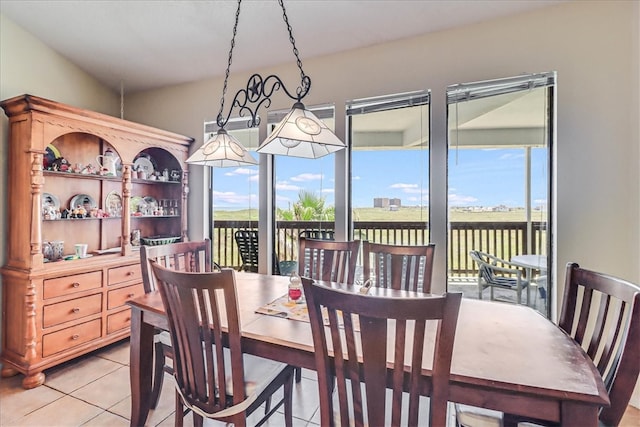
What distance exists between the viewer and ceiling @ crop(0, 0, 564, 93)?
7.87 ft

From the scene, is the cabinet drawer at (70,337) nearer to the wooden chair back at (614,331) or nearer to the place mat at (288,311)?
the place mat at (288,311)

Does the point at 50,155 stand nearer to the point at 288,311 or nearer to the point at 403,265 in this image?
the point at 288,311

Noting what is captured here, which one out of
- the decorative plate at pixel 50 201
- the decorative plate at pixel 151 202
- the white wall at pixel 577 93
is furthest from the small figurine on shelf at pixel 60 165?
the white wall at pixel 577 93

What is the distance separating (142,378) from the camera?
69.2 inches

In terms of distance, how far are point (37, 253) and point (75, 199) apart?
776mm

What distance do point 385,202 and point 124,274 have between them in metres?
2.50

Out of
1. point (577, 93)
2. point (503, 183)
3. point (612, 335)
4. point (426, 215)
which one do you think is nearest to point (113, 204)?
point (426, 215)

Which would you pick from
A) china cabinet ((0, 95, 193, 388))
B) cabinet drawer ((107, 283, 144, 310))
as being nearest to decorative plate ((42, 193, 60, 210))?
china cabinet ((0, 95, 193, 388))

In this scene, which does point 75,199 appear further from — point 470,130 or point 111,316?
point 470,130

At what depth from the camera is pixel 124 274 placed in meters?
2.97

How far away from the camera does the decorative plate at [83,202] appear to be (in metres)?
2.99

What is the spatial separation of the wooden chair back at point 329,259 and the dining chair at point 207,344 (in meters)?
0.96

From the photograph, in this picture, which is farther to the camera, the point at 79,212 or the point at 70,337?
the point at 79,212

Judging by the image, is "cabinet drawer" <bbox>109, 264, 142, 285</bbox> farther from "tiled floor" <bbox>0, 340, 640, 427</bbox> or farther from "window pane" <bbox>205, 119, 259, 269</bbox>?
"window pane" <bbox>205, 119, 259, 269</bbox>
